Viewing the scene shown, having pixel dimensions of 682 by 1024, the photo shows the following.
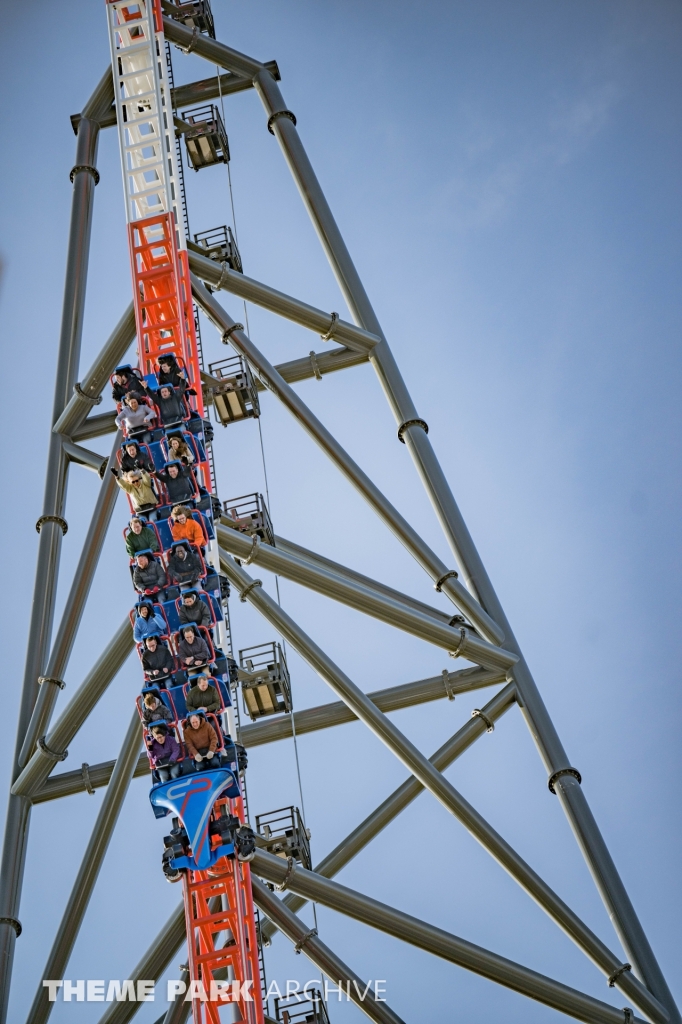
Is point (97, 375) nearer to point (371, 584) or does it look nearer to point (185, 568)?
point (371, 584)

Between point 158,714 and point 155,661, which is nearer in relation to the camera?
point 158,714

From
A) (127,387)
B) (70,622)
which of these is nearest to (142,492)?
(127,387)

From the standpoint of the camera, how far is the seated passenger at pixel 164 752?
14961 millimetres

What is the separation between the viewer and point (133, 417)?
17281 millimetres

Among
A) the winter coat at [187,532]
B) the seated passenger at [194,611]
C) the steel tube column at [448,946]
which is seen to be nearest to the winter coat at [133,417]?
the winter coat at [187,532]

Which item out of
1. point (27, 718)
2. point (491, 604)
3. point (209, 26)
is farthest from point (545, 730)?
point (209, 26)

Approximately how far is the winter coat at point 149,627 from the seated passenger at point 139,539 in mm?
1007

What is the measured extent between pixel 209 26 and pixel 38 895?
63.7 feet

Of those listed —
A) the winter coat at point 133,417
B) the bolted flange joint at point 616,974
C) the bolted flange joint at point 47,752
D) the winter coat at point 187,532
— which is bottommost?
the bolted flange joint at point 616,974

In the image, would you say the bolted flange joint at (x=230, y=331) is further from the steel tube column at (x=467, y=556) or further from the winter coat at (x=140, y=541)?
the winter coat at (x=140, y=541)

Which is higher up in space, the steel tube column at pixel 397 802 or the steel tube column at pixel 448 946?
the steel tube column at pixel 397 802

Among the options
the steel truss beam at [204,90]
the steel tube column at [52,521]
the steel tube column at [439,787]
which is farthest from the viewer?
the steel truss beam at [204,90]

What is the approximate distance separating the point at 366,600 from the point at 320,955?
161 inches

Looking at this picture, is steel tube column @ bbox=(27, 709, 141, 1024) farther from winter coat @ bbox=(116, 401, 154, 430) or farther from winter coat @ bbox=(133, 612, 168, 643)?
winter coat @ bbox=(116, 401, 154, 430)
